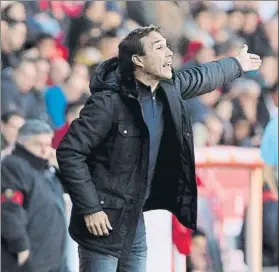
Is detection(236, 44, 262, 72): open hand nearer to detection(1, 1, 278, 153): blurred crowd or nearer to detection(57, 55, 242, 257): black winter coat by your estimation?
detection(57, 55, 242, 257): black winter coat

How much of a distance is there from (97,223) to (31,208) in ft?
7.61

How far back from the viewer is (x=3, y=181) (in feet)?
16.8

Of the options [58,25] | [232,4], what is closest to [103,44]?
[58,25]

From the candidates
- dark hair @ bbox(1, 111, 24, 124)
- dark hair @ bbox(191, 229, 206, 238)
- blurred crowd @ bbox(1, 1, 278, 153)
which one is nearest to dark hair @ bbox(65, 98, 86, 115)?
blurred crowd @ bbox(1, 1, 278, 153)

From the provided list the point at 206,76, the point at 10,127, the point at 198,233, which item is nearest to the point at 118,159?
the point at 206,76

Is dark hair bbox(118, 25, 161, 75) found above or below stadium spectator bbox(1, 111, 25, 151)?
above

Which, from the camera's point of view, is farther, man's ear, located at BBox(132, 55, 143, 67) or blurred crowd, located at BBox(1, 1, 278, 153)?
blurred crowd, located at BBox(1, 1, 278, 153)

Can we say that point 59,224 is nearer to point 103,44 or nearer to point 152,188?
point 103,44

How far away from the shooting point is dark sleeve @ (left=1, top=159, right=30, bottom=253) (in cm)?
509

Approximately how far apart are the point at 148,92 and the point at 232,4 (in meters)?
2.87

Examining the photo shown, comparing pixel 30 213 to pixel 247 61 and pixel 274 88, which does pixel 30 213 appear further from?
pixel 247 61

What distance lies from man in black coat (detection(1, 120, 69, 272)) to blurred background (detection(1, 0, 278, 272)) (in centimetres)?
11

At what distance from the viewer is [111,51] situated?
5.43 metres

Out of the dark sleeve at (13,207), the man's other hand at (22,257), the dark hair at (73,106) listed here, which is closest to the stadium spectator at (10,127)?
the dark sleeve at (13,207)
